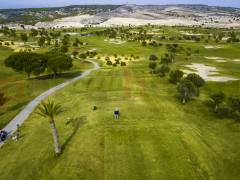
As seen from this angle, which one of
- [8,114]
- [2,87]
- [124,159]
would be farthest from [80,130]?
[2,87]

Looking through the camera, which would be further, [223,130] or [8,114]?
[8,114]

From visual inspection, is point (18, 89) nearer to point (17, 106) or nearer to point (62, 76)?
point (17, 106)

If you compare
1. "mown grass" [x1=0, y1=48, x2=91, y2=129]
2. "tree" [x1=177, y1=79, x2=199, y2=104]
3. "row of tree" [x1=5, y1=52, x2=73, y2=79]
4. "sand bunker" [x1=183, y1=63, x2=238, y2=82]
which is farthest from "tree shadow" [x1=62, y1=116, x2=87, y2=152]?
"sand bunker" [x1=183, y1=63, x2=238, y2=82]

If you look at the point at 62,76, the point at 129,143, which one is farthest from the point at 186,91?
the point at 62,76

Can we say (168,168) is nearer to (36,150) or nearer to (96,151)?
(96,151)

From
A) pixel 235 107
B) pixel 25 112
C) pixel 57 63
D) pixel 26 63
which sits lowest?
pixel 25 112

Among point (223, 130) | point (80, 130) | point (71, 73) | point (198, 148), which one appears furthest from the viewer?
point (71, 73)
